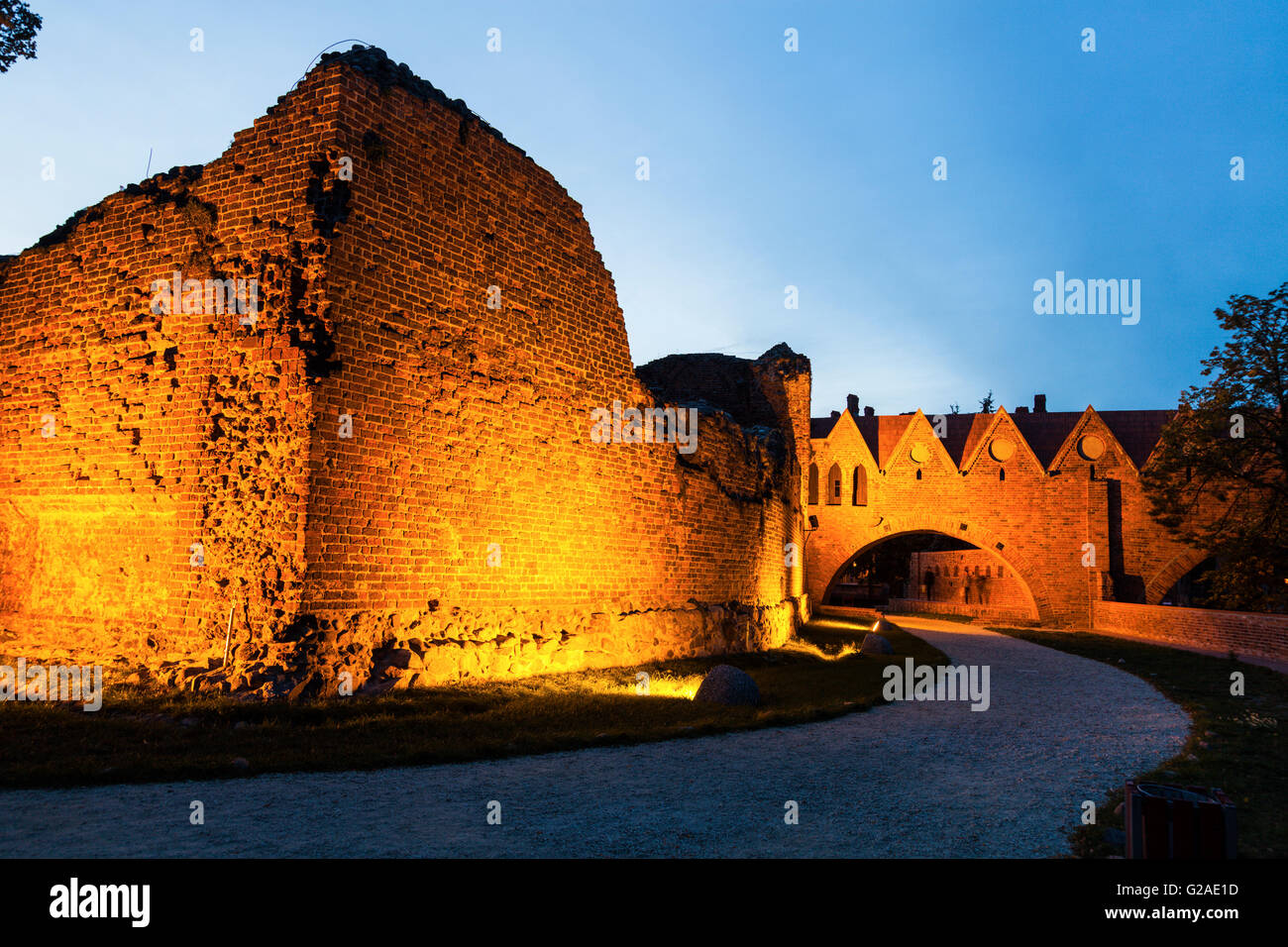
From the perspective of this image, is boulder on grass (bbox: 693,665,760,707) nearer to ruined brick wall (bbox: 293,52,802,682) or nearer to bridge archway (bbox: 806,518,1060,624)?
ruined brick wall (bbox: 293,52,802,682)

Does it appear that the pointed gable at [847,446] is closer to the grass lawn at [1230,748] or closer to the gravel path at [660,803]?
the grass lawn at [1230,748]

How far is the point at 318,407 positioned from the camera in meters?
8.31

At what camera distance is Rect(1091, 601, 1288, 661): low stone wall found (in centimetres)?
1748

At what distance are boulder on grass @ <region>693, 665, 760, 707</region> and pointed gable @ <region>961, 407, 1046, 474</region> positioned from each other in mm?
28807

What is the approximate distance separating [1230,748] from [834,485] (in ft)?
100

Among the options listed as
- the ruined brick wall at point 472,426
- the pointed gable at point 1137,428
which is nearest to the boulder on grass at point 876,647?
the ruined brick wall at point 472,426

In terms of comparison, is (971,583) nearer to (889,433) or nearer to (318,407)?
(889,433)

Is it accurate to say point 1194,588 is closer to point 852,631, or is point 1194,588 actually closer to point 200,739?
point 852,631

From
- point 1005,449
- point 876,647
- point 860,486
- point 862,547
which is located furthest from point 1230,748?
point 860,486

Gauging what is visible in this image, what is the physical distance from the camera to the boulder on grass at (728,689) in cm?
957

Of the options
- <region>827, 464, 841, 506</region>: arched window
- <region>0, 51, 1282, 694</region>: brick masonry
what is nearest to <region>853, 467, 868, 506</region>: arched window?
<region>827, 464, 841, 506</region>: arched window

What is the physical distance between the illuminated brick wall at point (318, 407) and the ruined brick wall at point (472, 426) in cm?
3
